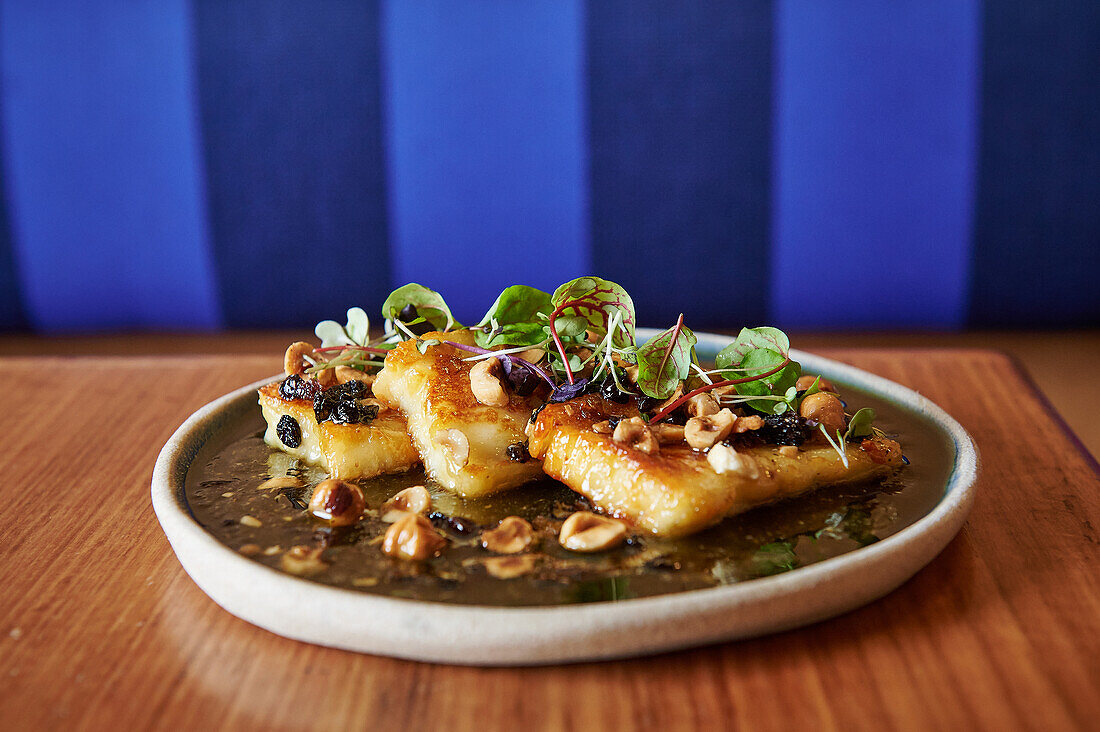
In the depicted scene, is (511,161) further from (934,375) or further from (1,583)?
(1,583)

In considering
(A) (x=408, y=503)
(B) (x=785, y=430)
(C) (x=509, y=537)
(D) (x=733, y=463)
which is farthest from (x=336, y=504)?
(B) (x=785, y=430)

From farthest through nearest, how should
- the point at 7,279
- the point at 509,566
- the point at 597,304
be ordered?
the point at 7,279 < the point at 597,304 < the point at 509,566

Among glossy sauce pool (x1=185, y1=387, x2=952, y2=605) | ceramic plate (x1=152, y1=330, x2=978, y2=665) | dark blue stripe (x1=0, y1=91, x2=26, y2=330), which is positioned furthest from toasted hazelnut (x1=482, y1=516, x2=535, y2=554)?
dark blue stripe (x1=0, y1=91, x2=26, y2=330)

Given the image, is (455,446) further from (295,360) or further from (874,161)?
(874,161)

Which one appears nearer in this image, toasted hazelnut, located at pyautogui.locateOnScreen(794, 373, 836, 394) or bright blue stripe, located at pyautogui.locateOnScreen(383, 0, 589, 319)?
toasted hazelnut, located at pyautogui.locateOnScreen(794, 373, 836, 394)

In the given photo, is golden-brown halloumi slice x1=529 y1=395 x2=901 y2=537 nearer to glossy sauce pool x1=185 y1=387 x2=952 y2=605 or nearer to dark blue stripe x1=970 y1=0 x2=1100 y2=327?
glossy sauce pool x1=185 y1=387 x2=952 y2=605

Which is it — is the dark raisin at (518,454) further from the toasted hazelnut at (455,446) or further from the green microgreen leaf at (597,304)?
the green microgreen leaf at (597,304)
